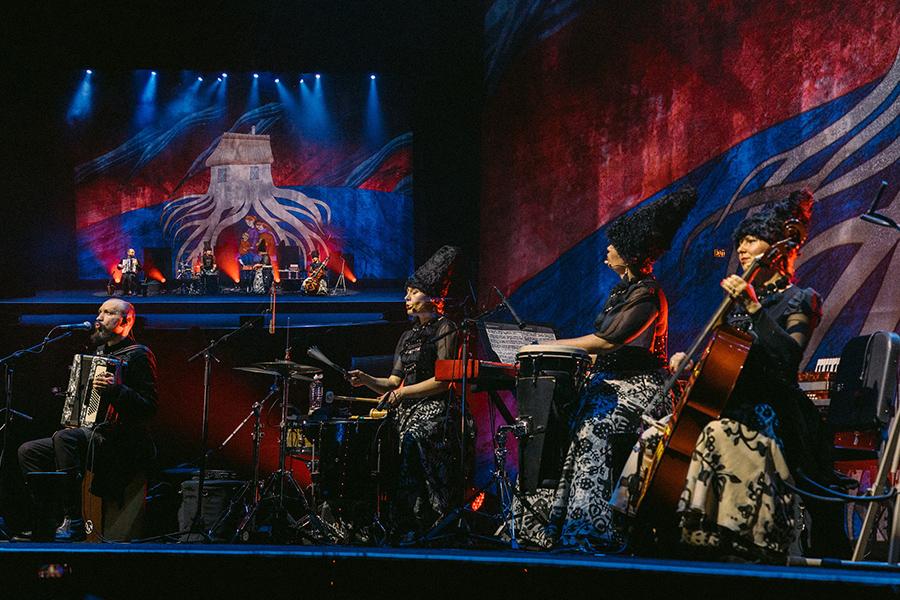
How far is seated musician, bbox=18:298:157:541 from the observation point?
266 inches

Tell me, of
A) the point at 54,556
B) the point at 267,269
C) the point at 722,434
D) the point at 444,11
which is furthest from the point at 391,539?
the point at 444,11

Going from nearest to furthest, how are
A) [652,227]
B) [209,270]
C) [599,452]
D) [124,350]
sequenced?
[599,452] < [652,227] < [124,350] < [209,270]

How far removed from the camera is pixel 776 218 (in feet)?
14.3

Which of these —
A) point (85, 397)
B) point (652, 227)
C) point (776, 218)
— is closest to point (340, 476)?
point (85, 397)

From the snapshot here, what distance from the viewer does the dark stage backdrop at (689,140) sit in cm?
636

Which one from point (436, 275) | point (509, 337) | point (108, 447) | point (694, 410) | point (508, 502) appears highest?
point (436, 275)

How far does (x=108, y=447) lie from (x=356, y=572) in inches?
176

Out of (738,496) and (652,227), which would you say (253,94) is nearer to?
(652,227)

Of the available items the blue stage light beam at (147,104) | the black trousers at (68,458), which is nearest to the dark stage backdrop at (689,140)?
the blue stage light beam at (147,104)

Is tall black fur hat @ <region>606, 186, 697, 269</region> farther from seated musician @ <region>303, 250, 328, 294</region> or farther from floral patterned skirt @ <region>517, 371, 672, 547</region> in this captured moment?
seated musician @ <region>303, 250, 328, 294</region>

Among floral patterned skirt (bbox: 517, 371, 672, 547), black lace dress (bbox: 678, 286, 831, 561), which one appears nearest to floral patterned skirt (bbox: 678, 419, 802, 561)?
black lace dress (bbox: 678, 286, 831, 561)

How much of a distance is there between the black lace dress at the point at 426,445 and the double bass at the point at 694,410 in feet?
8.00

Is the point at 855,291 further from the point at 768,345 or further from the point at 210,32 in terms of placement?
the point at 210,32

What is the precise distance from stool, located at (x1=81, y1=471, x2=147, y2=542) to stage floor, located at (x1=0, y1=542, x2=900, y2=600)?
12.6 ft
